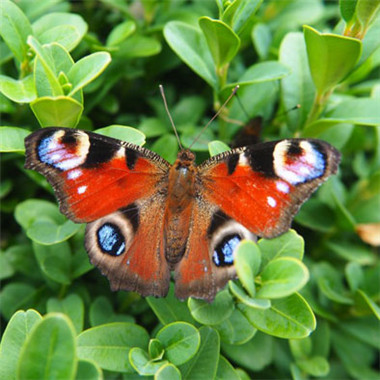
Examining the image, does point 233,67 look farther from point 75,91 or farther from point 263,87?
point 75,91

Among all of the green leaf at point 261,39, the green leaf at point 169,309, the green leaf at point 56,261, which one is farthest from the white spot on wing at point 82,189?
the green leaf at point 261,39

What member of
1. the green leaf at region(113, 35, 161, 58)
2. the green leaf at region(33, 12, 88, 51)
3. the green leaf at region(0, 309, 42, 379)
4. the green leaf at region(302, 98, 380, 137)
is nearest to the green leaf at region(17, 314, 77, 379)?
the green leaf at region(0, 309, 42, 379)

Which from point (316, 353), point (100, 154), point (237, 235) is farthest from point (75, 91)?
point (316, 353)

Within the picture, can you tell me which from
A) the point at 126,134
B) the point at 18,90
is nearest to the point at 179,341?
the point at 126,134

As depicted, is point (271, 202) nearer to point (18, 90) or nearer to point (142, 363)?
point (142, 363)

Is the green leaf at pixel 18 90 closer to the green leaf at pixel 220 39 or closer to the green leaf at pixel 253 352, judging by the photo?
the green leaf at pixel 220 39
